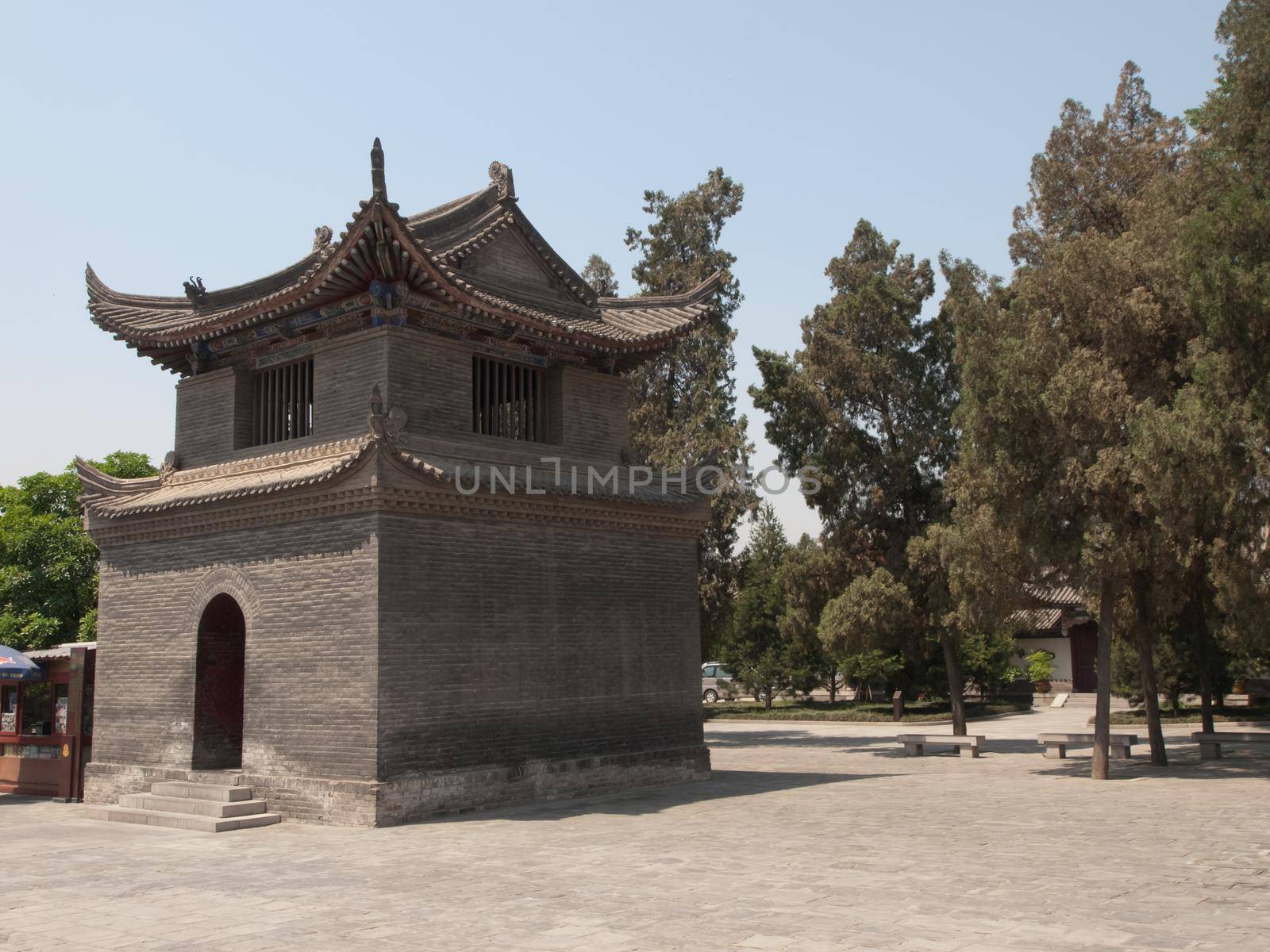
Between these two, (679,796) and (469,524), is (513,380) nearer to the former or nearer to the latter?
(469,524)

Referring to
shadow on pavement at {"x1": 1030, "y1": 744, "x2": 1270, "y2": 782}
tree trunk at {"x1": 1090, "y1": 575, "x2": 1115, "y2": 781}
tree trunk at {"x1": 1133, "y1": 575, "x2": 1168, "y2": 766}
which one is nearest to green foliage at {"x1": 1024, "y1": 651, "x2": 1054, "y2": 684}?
shadow on pavement at {"x1": 1030, "y1": 744, "x2": 1270, "y2": 782}

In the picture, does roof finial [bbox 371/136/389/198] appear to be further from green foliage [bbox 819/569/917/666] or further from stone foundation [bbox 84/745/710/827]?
green foliage [bbox 819/569/917/666]

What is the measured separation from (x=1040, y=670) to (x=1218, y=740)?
1971 centimetres

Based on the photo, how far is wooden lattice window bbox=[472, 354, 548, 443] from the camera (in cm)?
1512

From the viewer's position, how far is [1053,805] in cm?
1332

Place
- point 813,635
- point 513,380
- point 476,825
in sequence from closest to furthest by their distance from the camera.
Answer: point 476,825, point 513,380, point 813,635

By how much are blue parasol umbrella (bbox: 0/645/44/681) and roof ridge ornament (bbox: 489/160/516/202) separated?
9.28m

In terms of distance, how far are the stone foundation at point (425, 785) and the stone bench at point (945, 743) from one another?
21.2 feet

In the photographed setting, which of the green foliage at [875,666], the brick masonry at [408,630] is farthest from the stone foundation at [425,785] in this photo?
the green foliage at [875,666]

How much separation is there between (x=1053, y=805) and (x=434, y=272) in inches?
381

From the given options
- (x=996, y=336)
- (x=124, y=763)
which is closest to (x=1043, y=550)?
(x=996, y=336)

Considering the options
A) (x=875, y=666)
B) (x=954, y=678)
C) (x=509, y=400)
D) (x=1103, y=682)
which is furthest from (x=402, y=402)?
(x=875, y=666)

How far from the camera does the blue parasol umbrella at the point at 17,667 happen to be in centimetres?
1527

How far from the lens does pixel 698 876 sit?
9266 millimetres
